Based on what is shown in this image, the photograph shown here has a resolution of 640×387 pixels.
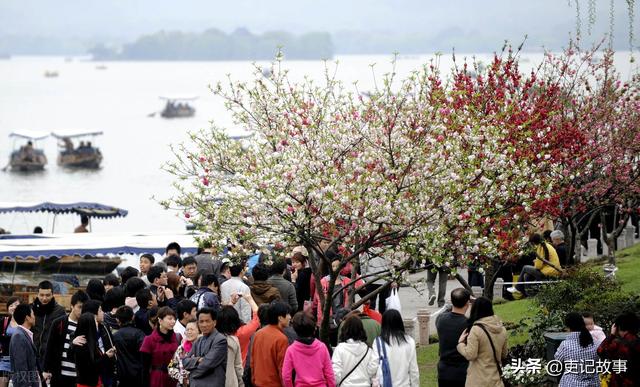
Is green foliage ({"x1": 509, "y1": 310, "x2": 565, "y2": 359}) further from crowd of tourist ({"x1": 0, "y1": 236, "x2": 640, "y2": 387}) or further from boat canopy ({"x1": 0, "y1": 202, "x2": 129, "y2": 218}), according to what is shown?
boat canopy ({"x1": 0, "y1": 202, "x2": 129, "y2": 218})

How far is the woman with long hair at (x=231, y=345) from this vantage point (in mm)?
12211

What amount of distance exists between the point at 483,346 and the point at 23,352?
550cm

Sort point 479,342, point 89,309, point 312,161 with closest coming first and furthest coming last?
point 479,342
point 89,309
point 312,161

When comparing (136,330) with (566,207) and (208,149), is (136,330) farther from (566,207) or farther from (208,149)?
(566,207)

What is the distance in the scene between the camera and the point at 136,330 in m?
13.5

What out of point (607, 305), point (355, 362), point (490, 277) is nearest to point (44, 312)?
point (355, 362)

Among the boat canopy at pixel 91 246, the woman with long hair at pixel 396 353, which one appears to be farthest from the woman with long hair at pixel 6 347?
the boat canopy at pixel 91 246

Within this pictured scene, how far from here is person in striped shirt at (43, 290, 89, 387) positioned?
43.9 ft

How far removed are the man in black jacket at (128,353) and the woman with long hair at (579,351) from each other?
182 inches

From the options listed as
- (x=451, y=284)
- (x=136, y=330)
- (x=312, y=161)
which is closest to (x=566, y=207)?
(x=451, y=284)

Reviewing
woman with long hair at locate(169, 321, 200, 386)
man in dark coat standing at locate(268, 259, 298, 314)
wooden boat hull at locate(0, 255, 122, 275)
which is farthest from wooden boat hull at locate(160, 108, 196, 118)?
woman with long hair at locate(169, 321, 200, 386)

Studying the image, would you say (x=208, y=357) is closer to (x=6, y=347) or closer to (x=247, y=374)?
(x=247, y=374)

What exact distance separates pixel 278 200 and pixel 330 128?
1.98m

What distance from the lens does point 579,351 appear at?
11688 mm
